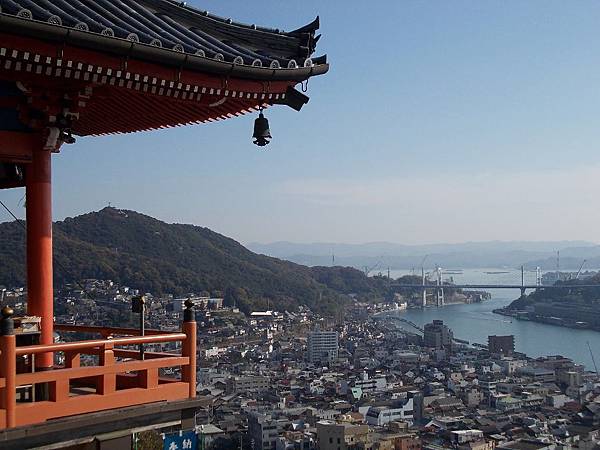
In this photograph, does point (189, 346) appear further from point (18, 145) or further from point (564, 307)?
point (564, 307)

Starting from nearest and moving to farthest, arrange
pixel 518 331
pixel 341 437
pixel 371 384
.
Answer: pixel 341 437 → pixel 371 384 → pixel 518 331

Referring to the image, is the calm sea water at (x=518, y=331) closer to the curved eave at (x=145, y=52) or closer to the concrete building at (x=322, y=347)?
the concrete building at (x=322, y=347)

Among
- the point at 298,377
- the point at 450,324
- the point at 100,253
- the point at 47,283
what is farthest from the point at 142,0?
the point at 450,324

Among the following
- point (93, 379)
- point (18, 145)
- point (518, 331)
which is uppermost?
point (18, 145)

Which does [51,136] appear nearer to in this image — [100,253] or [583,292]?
[100,253]

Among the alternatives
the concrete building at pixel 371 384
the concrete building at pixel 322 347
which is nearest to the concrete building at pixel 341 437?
the concrete building at pixel 371 384

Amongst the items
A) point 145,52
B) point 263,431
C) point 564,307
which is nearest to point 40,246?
point 145,52
